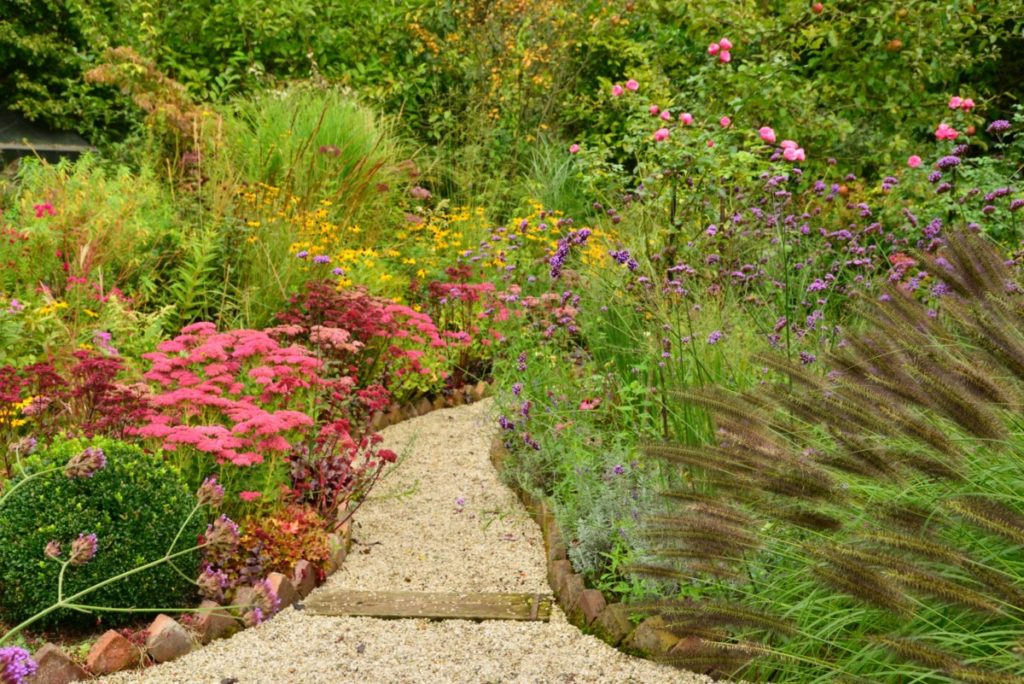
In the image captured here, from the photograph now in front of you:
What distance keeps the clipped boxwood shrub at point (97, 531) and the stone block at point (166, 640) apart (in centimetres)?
12

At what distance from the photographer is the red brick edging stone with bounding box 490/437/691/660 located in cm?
359

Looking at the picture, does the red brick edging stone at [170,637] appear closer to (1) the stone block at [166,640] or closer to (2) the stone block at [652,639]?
(1) the stone block at [166,640]

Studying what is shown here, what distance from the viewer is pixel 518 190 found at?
988cm

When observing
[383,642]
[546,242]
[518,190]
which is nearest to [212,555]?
[383,642]

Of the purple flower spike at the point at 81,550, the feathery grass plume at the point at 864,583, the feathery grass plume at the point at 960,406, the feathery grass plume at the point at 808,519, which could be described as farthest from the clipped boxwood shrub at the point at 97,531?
the feathery grass plume at the point at 960,406

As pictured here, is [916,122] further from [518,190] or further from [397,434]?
[397,434]

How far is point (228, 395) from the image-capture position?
499 centimetres

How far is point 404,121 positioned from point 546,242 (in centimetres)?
309

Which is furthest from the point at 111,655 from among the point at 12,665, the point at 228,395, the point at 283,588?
the point at 12,665

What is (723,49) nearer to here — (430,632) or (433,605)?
(433,605)

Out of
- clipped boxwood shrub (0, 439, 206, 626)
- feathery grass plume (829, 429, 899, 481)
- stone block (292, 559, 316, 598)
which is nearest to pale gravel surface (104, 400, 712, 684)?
stone block (292, 559, 316, 598)

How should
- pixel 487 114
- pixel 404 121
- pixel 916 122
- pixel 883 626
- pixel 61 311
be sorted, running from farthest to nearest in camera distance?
pixel 404 121, pixel 487 114, pixel 916 122, pixel 61 311, pixel 883 626

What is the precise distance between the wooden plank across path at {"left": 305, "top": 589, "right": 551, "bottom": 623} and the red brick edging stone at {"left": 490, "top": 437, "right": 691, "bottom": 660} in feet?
0.36

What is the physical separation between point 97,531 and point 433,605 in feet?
4.24
